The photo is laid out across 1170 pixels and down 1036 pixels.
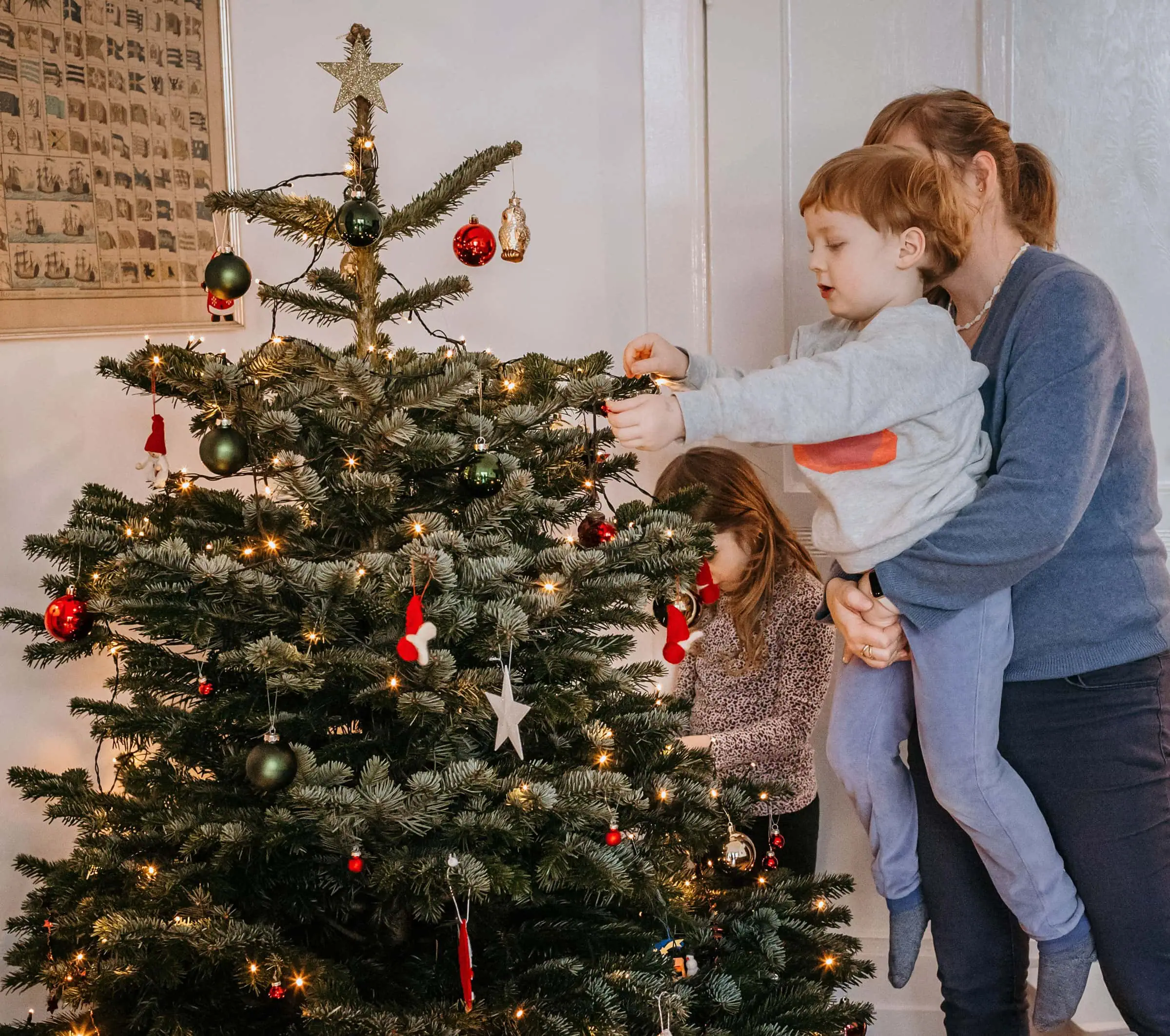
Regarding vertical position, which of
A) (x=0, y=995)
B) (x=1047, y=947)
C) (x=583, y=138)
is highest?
(x=583, y=138)

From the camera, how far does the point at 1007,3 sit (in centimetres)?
198

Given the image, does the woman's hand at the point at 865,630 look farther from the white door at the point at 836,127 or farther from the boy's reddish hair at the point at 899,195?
the white door at the point at 836,127

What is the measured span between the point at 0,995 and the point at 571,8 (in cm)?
203

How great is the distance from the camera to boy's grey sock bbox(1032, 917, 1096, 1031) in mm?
1342

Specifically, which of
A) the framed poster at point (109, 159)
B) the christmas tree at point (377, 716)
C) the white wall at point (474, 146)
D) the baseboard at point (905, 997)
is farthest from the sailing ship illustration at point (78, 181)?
the baseboard at point (905, 997)

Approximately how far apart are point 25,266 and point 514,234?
794mm

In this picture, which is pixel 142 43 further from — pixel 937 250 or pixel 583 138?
pixel 937 250

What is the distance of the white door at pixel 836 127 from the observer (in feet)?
6.50

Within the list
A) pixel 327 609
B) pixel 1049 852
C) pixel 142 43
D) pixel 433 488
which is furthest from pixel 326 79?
pixel 1049 852

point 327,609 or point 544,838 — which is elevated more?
point 327,609

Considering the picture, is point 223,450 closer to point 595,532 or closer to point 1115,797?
point 595,532

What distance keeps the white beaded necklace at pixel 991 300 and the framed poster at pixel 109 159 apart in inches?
49.7

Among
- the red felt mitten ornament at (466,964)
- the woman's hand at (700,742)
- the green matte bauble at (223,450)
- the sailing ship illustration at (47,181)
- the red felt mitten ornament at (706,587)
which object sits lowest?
the red felt mitten ornament at (466,964)

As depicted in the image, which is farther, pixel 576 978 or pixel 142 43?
pixel 142 43
